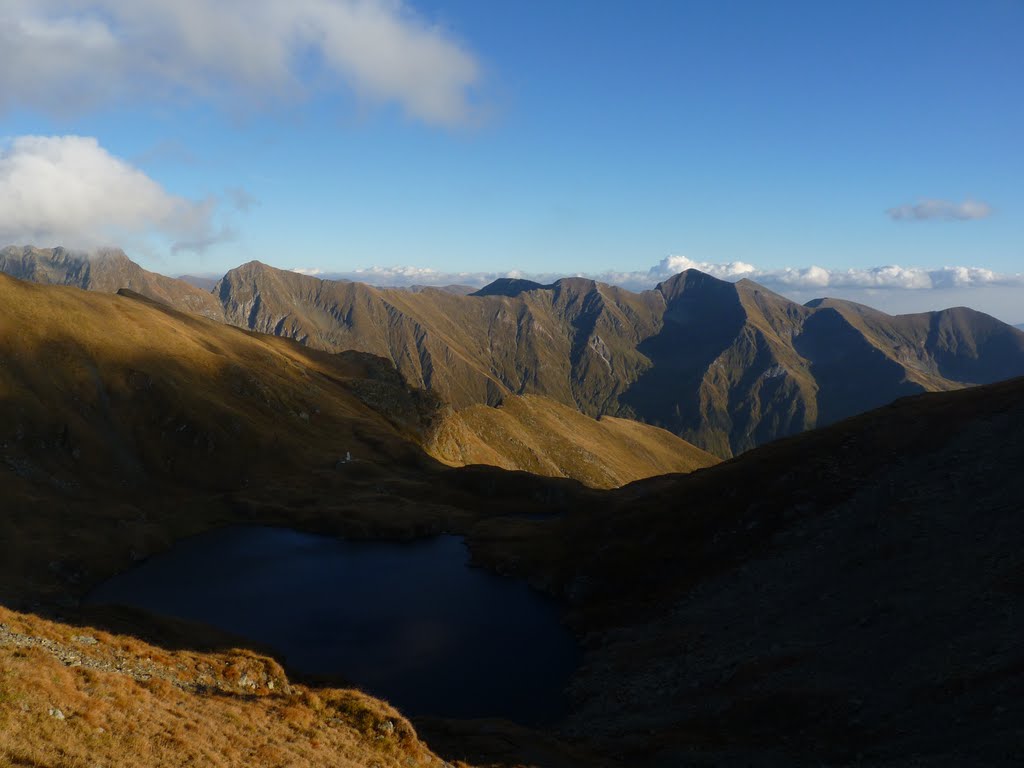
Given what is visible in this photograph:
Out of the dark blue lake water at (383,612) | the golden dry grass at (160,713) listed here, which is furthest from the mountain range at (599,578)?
the dark blue lake water at (383,612)

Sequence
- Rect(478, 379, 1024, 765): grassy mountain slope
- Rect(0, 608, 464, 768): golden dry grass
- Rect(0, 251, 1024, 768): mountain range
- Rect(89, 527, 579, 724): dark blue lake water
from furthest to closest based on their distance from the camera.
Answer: Rect(89, 527, 579, 724): dark blue lake water, Rect(478, 379, 1024, 765): grassy mountain slope, Rect(0, 251, 1024, 768): mountain range, Rect(0, 608, 464, 768): golden dry grass

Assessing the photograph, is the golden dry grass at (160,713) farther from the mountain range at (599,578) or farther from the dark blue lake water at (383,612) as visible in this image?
the dark blue lake water at (383,612)

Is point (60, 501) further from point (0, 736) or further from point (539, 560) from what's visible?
point (0, 736)

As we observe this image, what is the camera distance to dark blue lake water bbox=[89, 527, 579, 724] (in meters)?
62.9

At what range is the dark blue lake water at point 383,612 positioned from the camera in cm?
6288

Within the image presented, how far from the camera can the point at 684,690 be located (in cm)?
5250

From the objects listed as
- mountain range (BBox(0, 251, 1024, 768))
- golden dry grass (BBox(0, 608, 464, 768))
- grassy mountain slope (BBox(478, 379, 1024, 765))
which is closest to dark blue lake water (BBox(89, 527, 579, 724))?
mountain range (BBox(0, 251, 1024, 768))

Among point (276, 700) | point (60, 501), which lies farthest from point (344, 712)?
point (60, 501)

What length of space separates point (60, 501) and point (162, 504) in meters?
17.7

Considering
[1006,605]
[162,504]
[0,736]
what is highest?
[1006,605]

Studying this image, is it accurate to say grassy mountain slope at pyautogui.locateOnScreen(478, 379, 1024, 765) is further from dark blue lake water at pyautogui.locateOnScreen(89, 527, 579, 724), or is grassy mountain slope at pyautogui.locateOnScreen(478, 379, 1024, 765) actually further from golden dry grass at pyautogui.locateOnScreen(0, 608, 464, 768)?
golden dry grass at pyautogui.locateOnScreen(0, 608, 464, 768)

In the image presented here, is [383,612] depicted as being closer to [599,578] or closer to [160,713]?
[599,578]

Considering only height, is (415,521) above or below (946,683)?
below

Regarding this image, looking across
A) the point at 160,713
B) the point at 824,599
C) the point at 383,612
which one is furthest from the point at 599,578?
the point at 160,713
